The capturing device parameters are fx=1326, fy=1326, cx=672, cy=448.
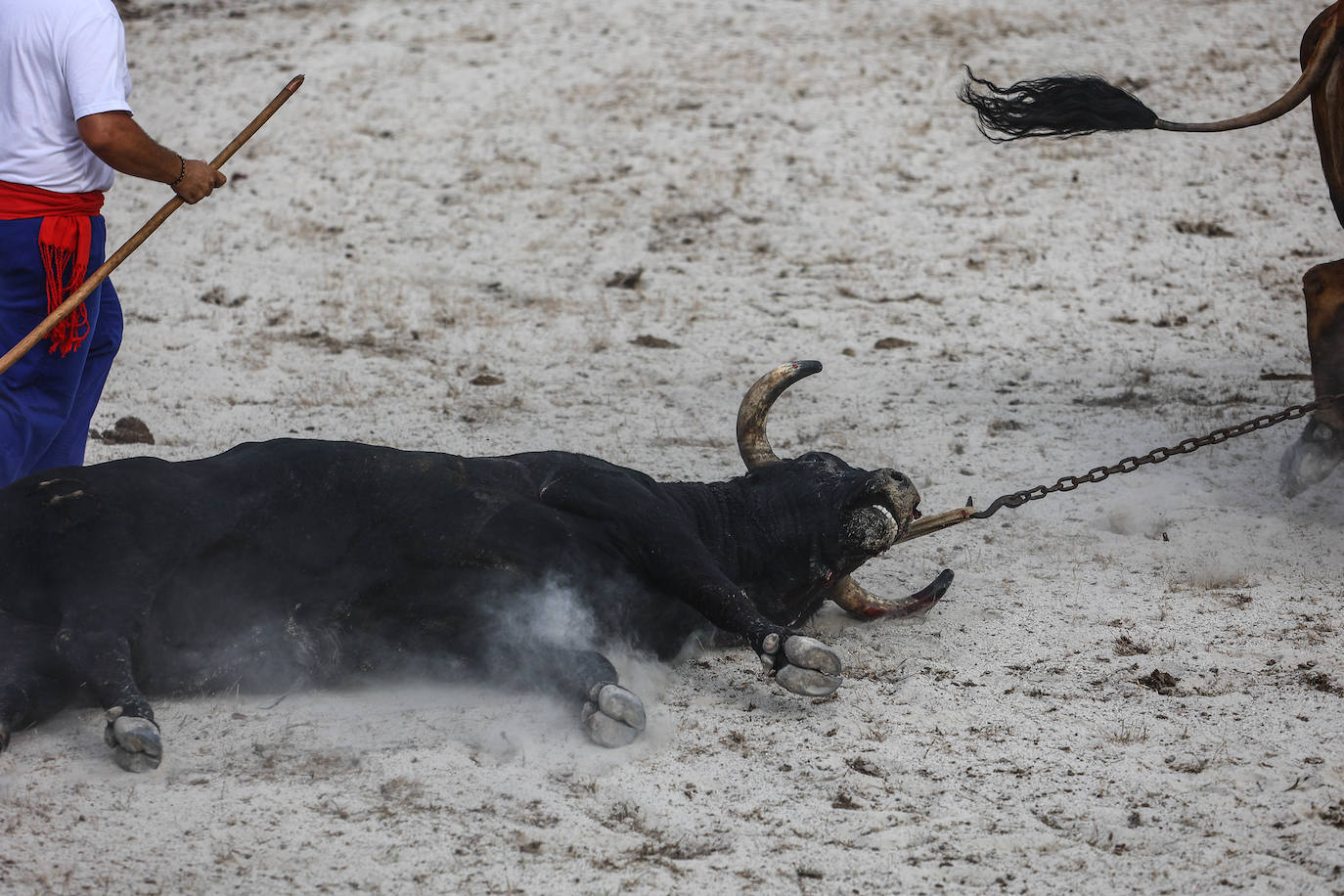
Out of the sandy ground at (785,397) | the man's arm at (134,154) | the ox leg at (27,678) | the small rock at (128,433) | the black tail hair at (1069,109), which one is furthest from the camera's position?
the small rock at (128,433)

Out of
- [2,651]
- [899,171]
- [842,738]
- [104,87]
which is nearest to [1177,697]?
[842,738]

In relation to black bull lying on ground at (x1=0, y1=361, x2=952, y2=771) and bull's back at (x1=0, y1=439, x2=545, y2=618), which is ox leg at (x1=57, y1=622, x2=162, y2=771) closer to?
black bull lying on ground at (x1=0, y1=361, x2=952, y2=771)

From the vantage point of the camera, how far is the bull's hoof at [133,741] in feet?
10.4

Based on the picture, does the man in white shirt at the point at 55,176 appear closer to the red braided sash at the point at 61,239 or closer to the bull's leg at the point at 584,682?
the red braided sash at the point at 61,239

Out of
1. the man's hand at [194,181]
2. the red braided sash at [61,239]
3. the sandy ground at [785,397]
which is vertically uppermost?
the man's hand at [194,181]

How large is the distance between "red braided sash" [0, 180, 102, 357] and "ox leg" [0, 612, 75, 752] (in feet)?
3.30

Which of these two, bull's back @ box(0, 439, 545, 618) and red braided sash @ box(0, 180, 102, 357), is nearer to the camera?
bull's back @ box(0, 439, 545, 618)

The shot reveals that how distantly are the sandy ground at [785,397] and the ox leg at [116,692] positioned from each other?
0.08 metres

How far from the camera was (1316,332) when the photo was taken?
16.9 ft

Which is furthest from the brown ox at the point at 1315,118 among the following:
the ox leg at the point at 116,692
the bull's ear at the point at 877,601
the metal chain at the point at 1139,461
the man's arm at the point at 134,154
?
the ox leg at the point at 116,692

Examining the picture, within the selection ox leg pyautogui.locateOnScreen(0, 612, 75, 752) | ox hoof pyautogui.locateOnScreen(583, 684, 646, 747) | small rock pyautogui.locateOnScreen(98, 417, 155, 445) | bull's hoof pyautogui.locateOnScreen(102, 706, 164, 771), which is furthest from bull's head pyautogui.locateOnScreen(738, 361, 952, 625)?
small rock pyautogui.locateOnScreen(98, 417, 155, 445)

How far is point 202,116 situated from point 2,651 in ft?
25.4

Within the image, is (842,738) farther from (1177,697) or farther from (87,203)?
(87,203)

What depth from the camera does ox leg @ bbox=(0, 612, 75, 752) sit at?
11.0 feet
